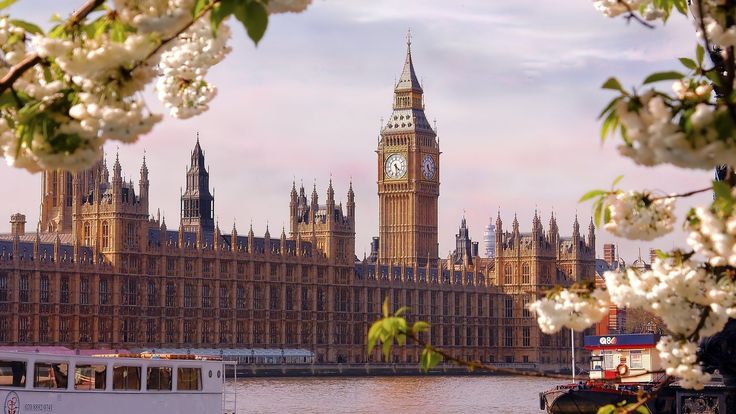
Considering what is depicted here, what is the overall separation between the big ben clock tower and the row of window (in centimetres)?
9283

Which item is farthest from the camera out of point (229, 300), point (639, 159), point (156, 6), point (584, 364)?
point (584, 364)

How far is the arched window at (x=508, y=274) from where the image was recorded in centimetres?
12050

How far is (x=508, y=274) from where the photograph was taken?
121 m

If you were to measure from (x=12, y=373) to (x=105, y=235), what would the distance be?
60.6 m

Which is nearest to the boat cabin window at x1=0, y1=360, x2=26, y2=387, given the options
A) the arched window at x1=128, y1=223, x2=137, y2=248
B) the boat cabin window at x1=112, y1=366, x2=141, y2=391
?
the boat cabin window at x1=112, y1=366, x2=141, y2=391

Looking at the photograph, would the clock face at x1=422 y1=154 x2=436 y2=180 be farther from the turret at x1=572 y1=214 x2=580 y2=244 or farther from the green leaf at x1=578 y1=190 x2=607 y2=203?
the green leaf at x1=578 y1=190 x2=607 y2=203

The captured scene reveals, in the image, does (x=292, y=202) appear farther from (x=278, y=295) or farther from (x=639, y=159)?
(x=639, y=159)

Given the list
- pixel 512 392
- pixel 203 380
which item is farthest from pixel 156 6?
pixel 512 392

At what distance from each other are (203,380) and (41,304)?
172 feet

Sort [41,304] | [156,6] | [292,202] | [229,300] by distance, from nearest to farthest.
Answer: [156,6] < [41,304] < [229,300] < [292,202]

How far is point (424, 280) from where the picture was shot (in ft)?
368

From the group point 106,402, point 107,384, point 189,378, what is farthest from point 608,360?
point 106,402

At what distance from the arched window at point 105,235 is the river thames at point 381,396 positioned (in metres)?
11.4

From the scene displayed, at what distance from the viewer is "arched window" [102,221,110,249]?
282 feet
